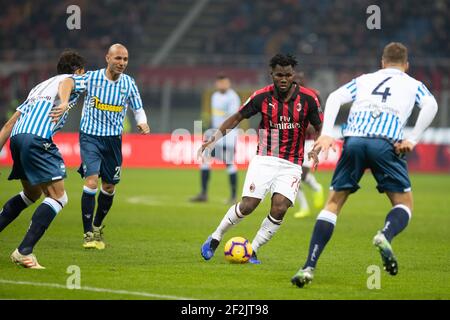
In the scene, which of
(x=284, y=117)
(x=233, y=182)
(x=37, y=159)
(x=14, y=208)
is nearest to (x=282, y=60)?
(x=284, y=117)

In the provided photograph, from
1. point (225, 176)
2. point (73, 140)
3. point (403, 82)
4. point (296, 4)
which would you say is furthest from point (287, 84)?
point (296, 4)

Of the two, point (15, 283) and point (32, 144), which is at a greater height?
point (32, 144)

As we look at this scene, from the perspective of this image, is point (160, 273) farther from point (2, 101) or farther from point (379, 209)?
point (2, 101)

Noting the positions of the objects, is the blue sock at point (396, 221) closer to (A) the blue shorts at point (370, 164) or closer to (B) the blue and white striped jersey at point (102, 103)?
(A) the blue shorts at point (370, 164)

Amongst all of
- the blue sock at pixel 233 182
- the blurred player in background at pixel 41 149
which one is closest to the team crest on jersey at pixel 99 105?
the blurred player in background at pixel 41 149

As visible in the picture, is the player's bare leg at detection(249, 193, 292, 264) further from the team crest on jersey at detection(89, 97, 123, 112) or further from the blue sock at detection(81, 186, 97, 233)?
the team crest on jersey at detection(89, 97, 123, 112)

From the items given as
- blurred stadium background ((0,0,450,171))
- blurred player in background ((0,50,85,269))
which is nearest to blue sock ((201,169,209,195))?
blurred player in background ((0,50,85,269))

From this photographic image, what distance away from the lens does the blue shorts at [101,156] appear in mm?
11102

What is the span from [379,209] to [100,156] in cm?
796

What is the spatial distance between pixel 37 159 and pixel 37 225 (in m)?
0.68

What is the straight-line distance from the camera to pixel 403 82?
8312mm

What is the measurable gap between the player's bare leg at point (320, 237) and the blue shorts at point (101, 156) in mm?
3788

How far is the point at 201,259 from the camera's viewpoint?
1021cm

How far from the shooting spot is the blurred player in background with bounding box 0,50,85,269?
9.11 m
